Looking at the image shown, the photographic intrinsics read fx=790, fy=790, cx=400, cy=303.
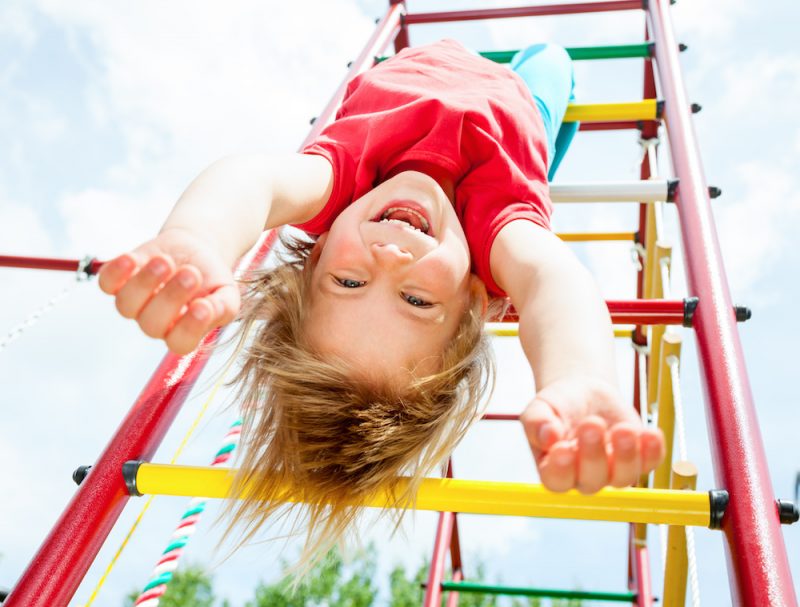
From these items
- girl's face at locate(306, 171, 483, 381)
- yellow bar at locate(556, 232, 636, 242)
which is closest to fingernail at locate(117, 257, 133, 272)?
girl's face at locate(306, 171, 483, 381)

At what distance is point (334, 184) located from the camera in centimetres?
110

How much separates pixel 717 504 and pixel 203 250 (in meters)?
0.58

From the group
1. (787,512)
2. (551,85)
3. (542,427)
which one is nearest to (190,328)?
(542,427)

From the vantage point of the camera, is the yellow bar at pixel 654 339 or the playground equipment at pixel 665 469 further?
the yellow bar at pixel 654 339

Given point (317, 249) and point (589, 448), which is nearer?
point (589, 448)

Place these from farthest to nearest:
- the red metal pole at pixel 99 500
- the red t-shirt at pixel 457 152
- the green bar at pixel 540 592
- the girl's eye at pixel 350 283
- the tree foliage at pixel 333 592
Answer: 1. the tree foliage at pixel 333 592
2. the green bar at pixel 540 592
3. the red t-shirt at pixel 457 152
4. the girl's eye at pixel 350 283
5. the red metal pole at pixel 99 500

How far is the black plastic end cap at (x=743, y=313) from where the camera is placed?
1.18 m

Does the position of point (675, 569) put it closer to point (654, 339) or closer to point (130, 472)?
point (654, 339)

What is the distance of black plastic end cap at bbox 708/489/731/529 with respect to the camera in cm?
82

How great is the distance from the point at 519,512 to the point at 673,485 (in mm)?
401

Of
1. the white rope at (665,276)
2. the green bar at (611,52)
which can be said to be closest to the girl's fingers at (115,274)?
the white rope at (665,276)

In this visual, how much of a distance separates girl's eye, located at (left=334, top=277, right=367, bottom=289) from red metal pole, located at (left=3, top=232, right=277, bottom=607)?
0.29 meters

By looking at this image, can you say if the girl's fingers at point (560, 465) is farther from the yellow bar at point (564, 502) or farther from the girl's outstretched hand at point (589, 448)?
the yellow bar at point (564, 502)

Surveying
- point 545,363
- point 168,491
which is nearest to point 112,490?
point 168,491
